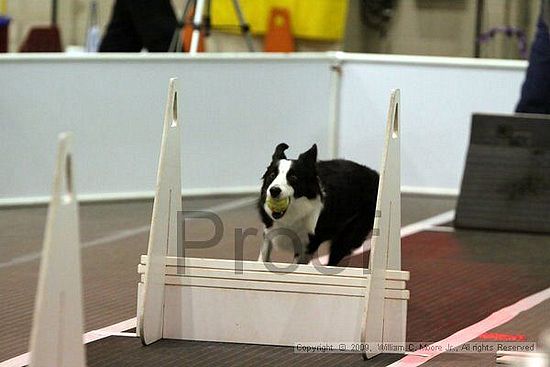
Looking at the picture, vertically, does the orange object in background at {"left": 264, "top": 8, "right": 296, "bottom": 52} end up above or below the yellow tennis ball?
above

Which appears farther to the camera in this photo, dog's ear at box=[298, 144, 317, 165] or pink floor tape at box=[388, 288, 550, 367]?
dog's ear at box=[298, 144, 317, 165]

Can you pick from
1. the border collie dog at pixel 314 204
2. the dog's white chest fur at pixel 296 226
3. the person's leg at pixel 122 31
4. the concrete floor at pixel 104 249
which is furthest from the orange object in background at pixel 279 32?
the dog's white chest fur at pixel 296 226

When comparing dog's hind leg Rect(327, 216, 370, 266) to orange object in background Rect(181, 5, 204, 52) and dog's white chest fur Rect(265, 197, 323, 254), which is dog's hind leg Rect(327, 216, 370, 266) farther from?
orange object in background Rect(181, 5, 204, 52)

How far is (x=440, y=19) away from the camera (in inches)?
415

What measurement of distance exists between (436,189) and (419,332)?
11.6 feet

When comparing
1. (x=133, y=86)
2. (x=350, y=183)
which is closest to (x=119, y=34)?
(x=133, y=86)

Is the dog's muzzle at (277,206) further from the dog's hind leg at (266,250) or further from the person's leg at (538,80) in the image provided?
the person's leg at (538,80)

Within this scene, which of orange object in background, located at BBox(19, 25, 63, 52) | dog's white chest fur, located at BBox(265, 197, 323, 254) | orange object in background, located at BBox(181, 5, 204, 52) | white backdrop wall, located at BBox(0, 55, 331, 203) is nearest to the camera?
dog's white chest fur, located at BBox(265, 197, 323, 254)

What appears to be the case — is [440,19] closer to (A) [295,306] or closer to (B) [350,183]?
(B) [350,183]

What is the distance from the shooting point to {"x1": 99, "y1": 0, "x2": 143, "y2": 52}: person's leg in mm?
8695

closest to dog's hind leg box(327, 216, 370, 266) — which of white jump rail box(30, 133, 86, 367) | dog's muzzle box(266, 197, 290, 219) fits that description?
dog's muzzle box(266, 197, 290, 219)

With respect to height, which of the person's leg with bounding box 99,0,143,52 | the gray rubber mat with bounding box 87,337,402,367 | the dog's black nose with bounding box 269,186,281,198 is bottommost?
the gray rubber mat with bounding box 87,337,402,367

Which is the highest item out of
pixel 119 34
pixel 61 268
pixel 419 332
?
pixel 119 34

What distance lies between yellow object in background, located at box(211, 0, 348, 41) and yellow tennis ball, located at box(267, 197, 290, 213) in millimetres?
6318
